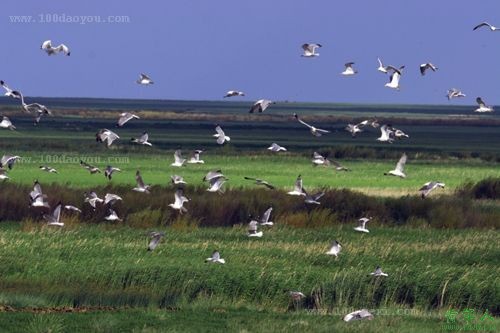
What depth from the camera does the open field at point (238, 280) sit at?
96.1 ft

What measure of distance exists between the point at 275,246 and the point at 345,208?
37.0ft

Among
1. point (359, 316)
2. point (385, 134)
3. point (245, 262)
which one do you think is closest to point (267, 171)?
point (385, 134)

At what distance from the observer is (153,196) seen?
49062 millimetres

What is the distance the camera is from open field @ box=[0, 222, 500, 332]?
29.3m

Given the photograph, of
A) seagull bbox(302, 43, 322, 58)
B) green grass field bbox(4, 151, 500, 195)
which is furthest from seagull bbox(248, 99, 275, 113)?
green grass field bbox(4, 151, 500, 195)

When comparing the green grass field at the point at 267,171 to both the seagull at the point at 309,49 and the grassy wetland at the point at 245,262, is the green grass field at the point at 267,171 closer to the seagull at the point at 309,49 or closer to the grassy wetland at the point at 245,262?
the grassy wetland at the point at 245,262

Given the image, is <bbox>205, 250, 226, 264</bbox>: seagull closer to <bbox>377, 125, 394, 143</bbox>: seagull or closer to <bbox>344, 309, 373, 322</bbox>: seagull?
<bbox>344, 309, 373, 322</bbox>: seagull

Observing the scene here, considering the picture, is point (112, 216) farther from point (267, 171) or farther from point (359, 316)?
point (267, 171)

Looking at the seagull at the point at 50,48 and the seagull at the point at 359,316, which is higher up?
the seagull at the point at 50,48

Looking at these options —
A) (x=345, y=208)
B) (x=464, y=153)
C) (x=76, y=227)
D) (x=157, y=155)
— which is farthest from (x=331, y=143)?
(x=76, y=227)

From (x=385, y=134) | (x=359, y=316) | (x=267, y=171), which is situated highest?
(x=385, y=134)

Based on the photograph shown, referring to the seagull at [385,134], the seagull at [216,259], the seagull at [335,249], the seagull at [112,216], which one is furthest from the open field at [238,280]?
the seagull at [385,134]

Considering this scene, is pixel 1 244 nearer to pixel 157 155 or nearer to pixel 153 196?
pixel 153 196

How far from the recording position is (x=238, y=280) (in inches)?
1313
